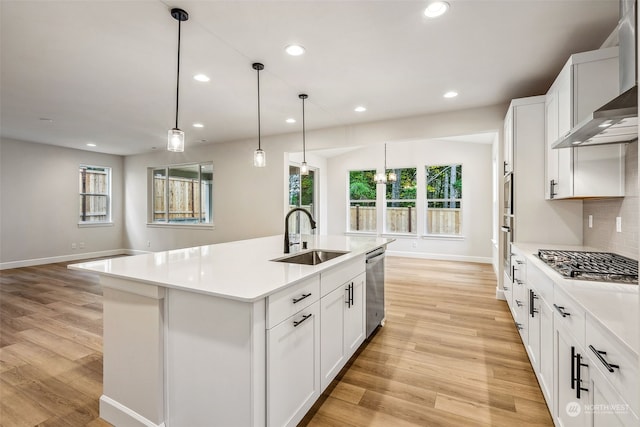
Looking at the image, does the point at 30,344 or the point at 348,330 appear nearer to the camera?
the point at 348,330

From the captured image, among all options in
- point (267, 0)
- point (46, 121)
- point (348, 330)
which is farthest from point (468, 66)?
point (46, 121)

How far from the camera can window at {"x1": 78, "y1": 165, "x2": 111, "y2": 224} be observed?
24.2ft

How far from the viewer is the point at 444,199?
716cm

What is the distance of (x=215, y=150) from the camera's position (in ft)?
22.1

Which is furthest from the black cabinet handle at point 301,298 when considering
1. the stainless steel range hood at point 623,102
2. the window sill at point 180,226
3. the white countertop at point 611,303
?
the window sill at point 180,226

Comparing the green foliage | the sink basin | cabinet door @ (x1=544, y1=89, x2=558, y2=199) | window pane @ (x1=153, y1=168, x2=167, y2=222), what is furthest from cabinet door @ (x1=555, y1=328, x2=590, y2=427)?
window pane @ (x1=153, y1=168, x2=167, y2=222)

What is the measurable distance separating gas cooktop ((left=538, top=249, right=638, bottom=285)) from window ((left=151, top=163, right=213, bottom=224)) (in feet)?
21.5

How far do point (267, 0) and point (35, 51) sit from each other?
2.36 metres

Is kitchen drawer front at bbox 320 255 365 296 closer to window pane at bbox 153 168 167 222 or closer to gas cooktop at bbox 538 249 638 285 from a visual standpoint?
gas cooktop at bbox 538 249 638 285

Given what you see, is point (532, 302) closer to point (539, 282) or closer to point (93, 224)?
point (539, 282)

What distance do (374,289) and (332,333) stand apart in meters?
1.00

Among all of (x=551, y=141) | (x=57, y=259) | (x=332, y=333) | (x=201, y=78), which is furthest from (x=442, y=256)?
(x=57, y=259)

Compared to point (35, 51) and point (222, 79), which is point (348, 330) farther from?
point (35, 51)

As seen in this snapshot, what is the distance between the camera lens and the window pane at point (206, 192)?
7.08 m
